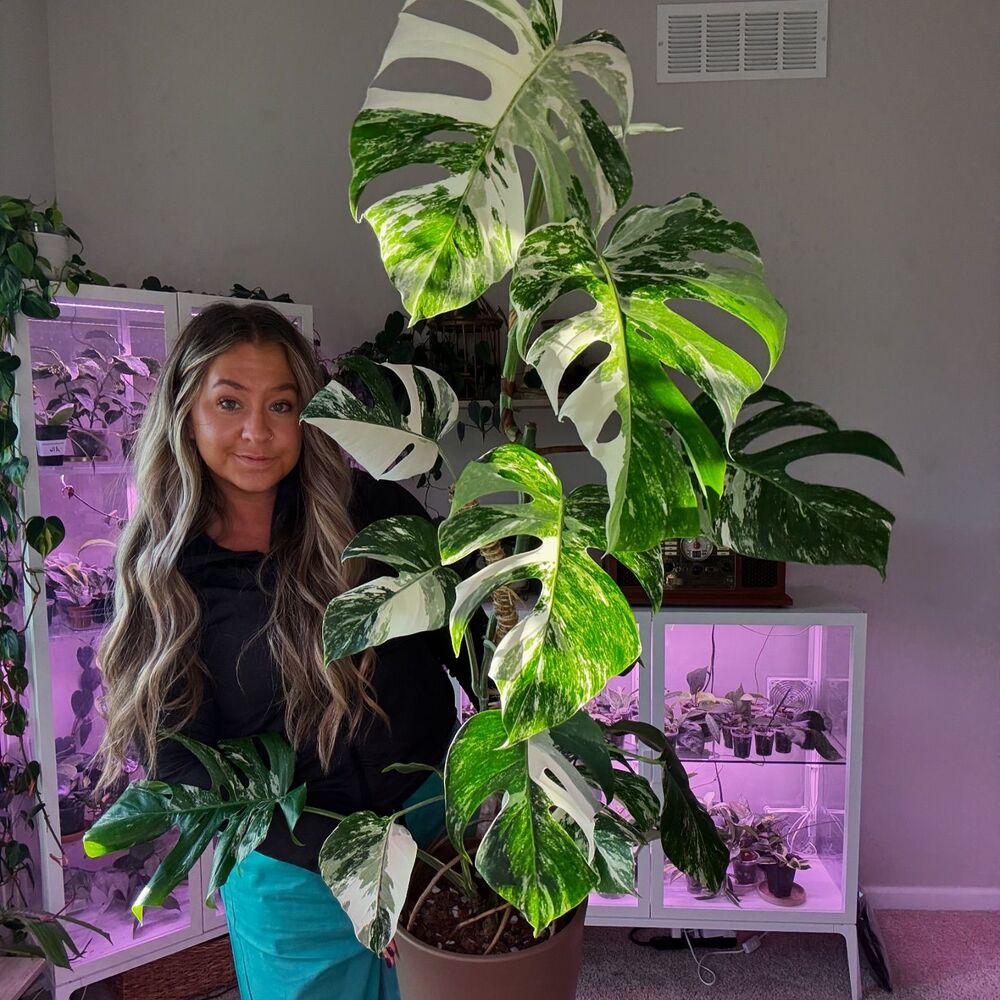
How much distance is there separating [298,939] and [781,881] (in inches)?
54.9

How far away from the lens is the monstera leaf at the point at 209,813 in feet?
2.87

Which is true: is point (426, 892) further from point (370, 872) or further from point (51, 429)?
point (51, 429)

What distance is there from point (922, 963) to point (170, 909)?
6.36 ft

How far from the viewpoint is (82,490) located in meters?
1.96

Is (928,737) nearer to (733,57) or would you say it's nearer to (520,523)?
(733,57)

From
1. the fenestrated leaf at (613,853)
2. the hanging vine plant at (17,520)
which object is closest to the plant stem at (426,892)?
the fenestrated leaf at (613,853)

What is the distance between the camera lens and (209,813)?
929 millimetres

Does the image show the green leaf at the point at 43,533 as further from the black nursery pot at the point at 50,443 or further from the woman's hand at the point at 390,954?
the woman's hand at the point at 390,954

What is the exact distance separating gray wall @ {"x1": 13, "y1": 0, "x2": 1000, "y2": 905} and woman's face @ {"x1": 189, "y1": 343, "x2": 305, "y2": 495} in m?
1.26

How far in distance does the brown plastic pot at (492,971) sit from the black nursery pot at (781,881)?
5.12ft

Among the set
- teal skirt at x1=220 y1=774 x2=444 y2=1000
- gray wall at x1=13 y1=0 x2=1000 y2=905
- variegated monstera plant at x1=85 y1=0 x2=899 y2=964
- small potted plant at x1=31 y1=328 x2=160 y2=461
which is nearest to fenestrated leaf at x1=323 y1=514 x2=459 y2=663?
Result: variegated monstera plant at x1=85 y1=0 x2=899 y2=964

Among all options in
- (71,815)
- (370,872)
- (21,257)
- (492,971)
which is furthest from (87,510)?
(492,971)

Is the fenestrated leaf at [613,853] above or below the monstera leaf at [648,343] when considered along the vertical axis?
below

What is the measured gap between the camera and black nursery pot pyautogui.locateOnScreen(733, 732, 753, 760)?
2.16m
